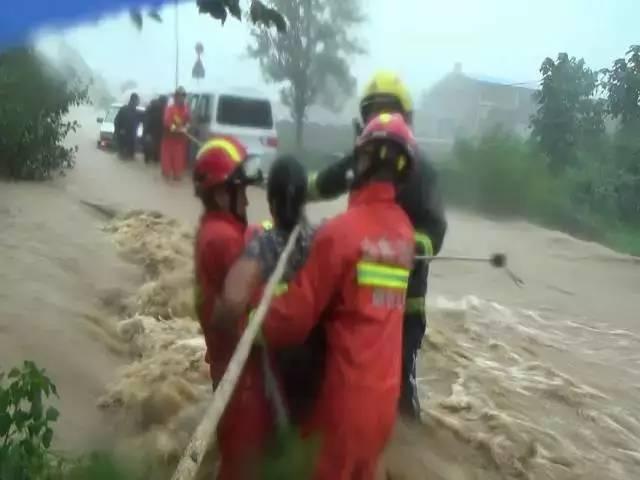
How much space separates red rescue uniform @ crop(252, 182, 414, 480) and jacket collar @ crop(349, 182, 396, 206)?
6cm

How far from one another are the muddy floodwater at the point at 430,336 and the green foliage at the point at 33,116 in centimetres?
43

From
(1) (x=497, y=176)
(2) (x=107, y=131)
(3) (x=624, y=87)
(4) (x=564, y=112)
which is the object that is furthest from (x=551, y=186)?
(2) (x=107, y=131)

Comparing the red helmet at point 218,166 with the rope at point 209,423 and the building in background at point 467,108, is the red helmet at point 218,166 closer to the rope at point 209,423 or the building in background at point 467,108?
the rope at point 209,423

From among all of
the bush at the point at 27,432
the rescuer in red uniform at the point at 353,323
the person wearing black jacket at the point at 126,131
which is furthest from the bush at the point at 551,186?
the person wearing black jacket at the point at 126,131

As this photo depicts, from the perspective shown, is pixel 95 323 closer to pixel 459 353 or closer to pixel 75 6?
pixel 459 353

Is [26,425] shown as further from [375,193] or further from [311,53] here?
[311,53]

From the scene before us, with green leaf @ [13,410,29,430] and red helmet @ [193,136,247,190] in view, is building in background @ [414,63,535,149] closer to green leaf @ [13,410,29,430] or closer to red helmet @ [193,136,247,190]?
Answer: red helmet @ [193,136,247,190]

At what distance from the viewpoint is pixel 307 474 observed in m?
2.10

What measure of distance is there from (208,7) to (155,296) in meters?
4.06

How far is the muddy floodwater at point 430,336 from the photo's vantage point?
15.7 ft

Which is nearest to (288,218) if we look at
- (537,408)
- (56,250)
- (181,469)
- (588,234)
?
(181,469)

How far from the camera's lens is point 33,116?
6770 mm

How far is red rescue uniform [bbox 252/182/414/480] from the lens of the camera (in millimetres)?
2656

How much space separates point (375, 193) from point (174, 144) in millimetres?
6813
